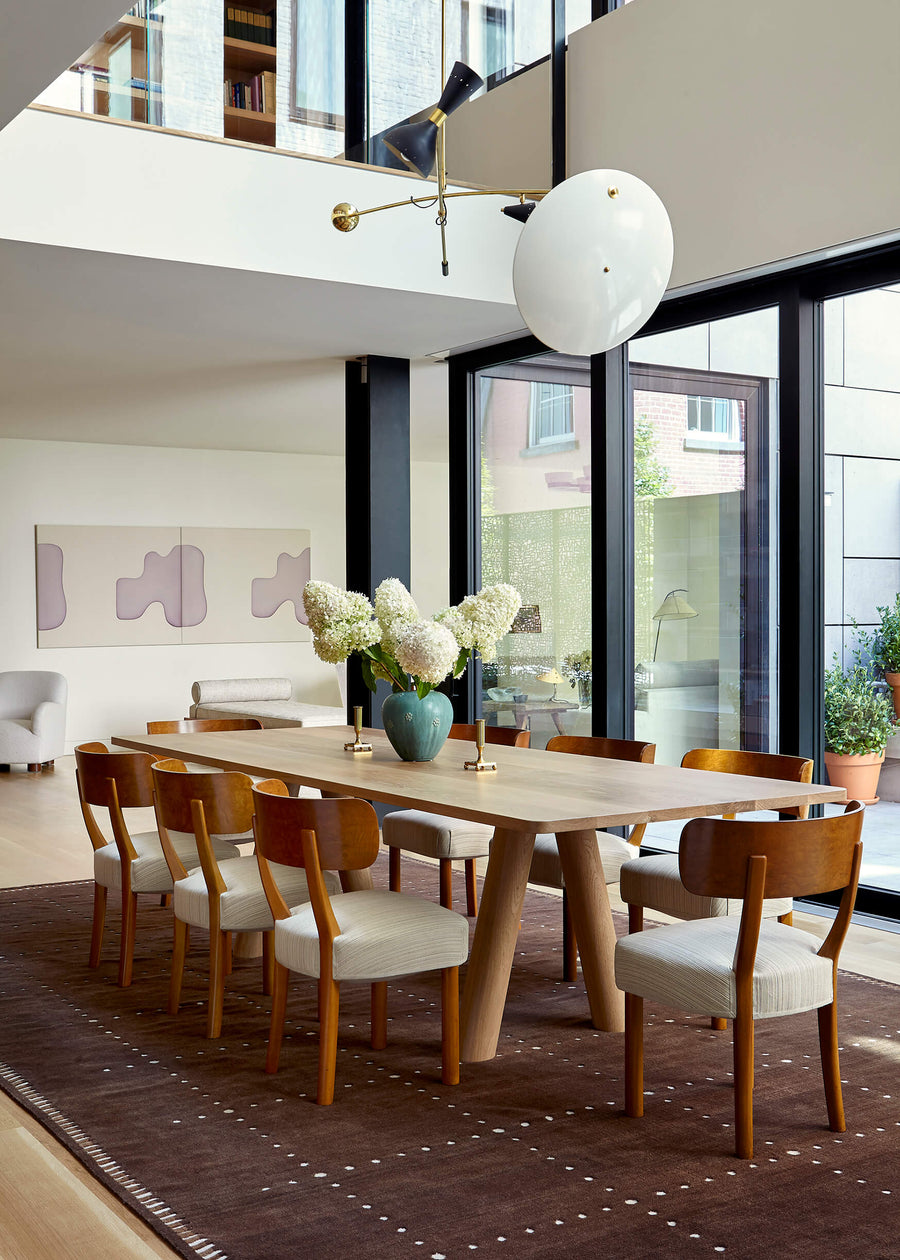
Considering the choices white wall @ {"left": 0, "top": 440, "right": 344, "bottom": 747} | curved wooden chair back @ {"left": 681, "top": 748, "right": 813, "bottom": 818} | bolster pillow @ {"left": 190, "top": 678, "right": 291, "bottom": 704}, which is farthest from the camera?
white wall @ {"left": 0, "top": 440, "right": 344, "bottom": 747}

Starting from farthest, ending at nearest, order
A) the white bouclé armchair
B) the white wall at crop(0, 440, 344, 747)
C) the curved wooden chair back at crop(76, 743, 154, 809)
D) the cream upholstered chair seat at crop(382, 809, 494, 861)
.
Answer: the white wall at crop(0, 440, 344, 747)
the white bouclé armchair
the cream upholstered chair seat at crop(382, 809, 494, 861)
the curved wooden chair back at crop(76, 743, 154, 809)

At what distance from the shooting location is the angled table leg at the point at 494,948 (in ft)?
11.1

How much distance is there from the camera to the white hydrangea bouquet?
3.78 metres

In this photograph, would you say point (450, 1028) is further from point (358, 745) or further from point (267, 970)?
point (358, 745)

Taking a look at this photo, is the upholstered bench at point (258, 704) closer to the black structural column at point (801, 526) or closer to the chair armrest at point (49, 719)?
the chair armrest at point (49, 719)

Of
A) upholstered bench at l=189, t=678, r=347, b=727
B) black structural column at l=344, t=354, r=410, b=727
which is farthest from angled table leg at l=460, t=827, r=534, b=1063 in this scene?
upholstered bench at l=189, t=678, r=347, b=727

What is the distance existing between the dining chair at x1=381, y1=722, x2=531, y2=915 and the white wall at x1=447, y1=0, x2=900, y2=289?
84.0 inches

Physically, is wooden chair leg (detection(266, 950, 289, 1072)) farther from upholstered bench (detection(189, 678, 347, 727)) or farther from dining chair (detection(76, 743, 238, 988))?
upholstered bench (detection(189, 678, 347, 727))

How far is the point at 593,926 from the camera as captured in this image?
3.66 meters

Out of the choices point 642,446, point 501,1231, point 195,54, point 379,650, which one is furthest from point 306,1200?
point 195,54

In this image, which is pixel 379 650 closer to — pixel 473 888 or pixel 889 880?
pixel 473 888

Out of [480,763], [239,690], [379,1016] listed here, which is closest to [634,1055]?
[379,1016]

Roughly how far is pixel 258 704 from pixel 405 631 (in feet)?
21.6

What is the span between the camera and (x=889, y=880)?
4879 millimetres
